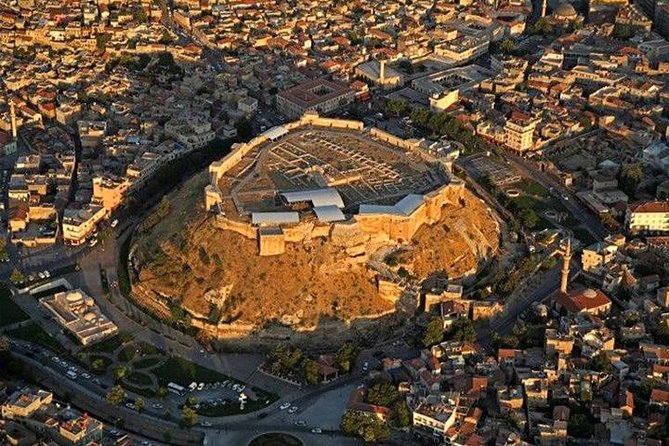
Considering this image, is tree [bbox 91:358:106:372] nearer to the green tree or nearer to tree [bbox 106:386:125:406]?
tree [bbox 106:386:125:406]

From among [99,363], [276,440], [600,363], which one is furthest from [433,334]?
[99,363]

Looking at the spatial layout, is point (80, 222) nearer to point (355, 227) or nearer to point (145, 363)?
point (145, 363)

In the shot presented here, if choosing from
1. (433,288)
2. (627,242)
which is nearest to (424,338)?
(433,288)

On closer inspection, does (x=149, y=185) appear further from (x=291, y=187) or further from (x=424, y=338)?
(x=424, y=338)

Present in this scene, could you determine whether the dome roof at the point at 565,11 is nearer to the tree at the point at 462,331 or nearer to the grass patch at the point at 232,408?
the tree at the point at 462,331

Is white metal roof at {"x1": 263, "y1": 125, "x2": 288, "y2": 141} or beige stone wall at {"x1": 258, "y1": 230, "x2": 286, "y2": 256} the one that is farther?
white metal roof at {"x1": 263, "y1": 125, "x2": 288, "y2": 141}

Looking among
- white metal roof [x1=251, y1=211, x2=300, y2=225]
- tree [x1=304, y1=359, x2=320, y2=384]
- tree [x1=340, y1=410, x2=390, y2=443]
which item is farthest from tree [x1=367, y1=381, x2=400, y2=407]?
white metal roof [x1=251, y1=211, x2=300, y2=225]

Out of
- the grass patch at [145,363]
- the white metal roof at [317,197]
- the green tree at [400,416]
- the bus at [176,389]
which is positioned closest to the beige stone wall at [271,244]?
the white metal roof at [317,197]
